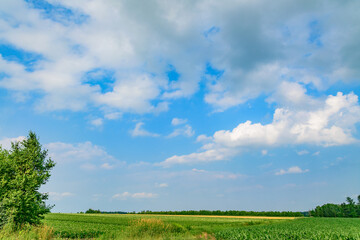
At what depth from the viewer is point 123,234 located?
22.7m

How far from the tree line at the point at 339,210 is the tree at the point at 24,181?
391 feet

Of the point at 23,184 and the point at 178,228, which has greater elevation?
the point at 23,184

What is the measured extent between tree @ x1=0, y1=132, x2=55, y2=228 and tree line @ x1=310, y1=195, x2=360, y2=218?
391 ft

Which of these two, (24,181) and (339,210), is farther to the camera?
(339,210)

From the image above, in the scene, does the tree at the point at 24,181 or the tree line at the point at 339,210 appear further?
the tree line at the point at 339,210

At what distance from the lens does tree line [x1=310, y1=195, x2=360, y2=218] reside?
10838 centimetres

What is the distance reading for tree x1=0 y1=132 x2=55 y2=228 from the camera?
2177 centimetres

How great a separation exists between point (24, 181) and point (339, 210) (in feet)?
422

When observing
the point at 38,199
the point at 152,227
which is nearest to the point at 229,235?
the point at 152,227

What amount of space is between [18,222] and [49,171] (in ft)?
19.5

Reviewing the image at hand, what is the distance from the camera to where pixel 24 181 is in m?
23.6

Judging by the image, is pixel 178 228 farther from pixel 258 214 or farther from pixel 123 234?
pixel 258 214

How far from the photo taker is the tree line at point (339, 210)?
108375 mm

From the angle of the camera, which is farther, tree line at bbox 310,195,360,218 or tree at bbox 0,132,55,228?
tree line at bbox 310,195,360,218
